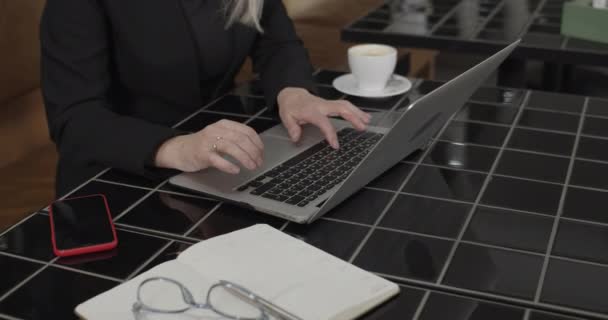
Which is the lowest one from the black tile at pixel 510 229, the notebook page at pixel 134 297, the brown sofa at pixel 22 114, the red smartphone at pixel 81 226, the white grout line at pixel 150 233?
the brown sofa at pixel 22 114

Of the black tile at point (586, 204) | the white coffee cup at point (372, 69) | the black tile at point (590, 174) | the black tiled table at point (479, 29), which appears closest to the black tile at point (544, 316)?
the black tile at point (586, 204)

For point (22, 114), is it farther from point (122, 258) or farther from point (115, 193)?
point (122, 258)

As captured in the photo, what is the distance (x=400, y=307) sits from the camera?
0.78 metres

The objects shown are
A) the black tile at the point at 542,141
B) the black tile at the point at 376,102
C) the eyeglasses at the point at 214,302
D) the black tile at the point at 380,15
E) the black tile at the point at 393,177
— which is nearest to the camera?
the eyeglasses at the point at 214,302

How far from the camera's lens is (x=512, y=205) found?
987mm

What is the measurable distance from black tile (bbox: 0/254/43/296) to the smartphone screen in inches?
1.4

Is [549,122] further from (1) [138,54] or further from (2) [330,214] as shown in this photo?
(1) [138,54]

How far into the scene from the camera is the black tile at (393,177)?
1.05 meters

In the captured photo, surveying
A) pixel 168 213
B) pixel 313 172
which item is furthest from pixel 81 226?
pixel 313 172

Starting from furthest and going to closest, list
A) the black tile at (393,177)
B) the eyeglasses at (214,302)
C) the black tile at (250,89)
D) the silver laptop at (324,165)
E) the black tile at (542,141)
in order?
the black tile at (250,89) → the black tile at (542,141) → the black tile at (393,177) → the silver laptop at (324,165) → the eyeglasses at (214,302)

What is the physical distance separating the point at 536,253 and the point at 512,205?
12 centimetres

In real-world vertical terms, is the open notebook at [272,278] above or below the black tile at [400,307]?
above

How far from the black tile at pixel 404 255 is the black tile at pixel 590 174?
266 millimetres

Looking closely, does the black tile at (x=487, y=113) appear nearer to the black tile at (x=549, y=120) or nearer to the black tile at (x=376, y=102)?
the black tile at (x=549, y=120)
